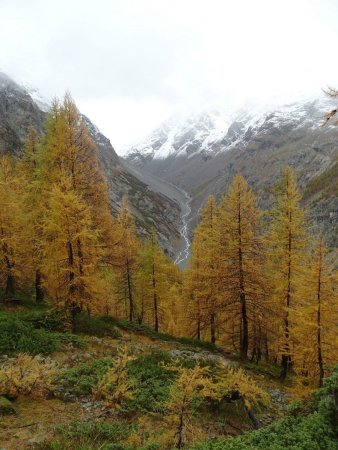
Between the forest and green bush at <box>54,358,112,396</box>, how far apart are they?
4 centimetres

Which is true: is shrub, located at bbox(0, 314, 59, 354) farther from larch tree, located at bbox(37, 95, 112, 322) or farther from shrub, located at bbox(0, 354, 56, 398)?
shrub, located at bbox(0, 354, 56, 398)

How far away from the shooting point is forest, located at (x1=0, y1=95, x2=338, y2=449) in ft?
37.3

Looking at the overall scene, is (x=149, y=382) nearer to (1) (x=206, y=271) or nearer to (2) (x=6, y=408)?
(2) (x=6, y=408)

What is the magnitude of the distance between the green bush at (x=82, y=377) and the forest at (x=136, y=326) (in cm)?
4

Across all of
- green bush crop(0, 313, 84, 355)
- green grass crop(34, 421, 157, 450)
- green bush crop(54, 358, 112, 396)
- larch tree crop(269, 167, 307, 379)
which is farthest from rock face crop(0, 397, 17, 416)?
larch tree crop(269, 167, 307, 379)

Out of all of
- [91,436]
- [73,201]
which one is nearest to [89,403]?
[91,436]

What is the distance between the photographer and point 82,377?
45.9 ft

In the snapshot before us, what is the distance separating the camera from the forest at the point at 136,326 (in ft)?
37.3

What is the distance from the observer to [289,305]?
24.1 m

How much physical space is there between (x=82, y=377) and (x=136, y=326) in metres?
12.0

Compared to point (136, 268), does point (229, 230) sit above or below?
above

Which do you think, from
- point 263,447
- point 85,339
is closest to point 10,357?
point 85,339

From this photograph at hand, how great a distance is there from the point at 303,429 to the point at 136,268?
30.0m

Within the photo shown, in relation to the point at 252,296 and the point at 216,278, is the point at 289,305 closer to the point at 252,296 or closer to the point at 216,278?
the point at 252,296
